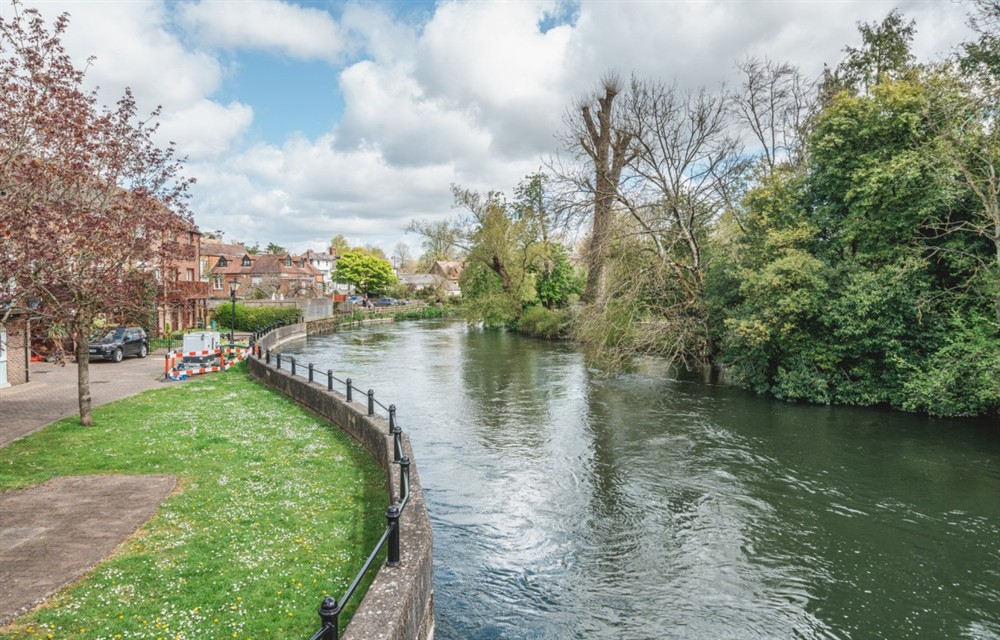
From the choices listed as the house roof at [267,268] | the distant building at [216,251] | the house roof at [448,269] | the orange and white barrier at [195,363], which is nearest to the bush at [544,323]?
the orange and white barrier at [195,363]

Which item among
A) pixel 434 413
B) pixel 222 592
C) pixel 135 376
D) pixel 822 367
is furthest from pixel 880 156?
pixel 135 376

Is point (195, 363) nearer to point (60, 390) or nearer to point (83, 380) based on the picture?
point (60, 390)

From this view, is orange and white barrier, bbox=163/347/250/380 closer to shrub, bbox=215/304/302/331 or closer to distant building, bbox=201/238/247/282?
shrub, bbox=215/304/302/331

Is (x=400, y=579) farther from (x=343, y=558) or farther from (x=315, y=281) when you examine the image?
(x=315, y=281)

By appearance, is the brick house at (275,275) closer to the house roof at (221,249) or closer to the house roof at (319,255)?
the house roof at (221,249)

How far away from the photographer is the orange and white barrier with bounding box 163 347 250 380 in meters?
21.4

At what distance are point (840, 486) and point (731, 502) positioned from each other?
2710 millimetres

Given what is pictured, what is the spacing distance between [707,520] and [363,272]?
81.5 m

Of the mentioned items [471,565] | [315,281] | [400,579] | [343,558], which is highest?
[315,281]

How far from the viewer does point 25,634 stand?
5293 mm

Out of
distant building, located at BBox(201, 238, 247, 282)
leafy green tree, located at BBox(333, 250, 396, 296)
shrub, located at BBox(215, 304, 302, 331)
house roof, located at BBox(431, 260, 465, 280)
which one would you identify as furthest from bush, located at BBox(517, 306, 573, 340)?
house roof, located at BBox(431, 260, 465, 280)

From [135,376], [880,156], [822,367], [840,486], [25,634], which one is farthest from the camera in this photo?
[135,376]

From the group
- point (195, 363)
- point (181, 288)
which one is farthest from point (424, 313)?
point (181, 288)

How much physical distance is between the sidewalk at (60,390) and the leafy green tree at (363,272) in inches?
2397
